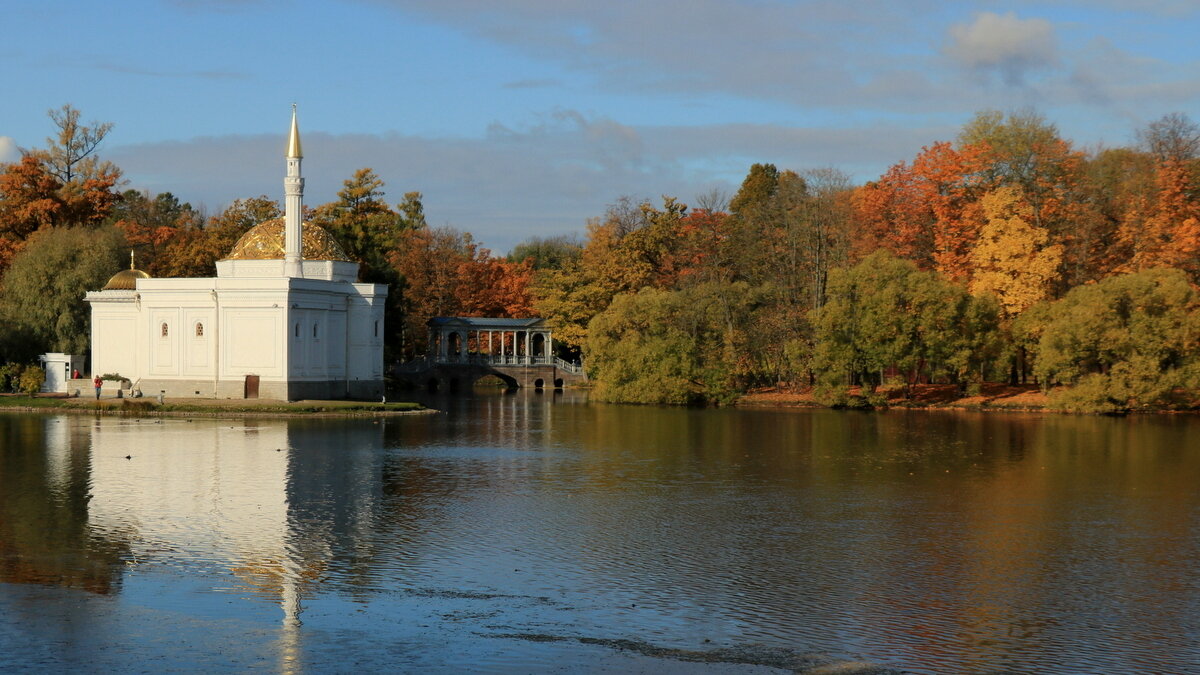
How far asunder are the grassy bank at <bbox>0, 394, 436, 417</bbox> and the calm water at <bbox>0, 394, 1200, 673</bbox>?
13128 millimetres

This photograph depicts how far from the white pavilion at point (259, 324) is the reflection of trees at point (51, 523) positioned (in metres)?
18.2

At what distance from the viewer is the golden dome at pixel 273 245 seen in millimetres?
61812

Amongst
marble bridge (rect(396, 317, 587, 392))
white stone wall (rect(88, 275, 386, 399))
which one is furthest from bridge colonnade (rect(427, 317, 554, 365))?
white stone wall (rect(88, 275, 386, 399))

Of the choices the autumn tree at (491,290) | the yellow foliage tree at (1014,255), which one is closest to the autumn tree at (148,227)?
the autumn tree at (491,290)

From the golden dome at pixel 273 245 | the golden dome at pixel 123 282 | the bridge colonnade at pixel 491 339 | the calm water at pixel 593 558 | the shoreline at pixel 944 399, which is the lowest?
the calm water at pixel 593 558

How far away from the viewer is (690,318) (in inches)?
2702

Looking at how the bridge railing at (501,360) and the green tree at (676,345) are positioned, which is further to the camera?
the bridge railing at (501,360)

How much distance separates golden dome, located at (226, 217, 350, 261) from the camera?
61812 millimetres

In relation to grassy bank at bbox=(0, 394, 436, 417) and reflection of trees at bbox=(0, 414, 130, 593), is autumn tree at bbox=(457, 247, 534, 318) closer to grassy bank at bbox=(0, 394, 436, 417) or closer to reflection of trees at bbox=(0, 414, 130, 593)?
grassy bank at bbox=(0, 394, 436, 417)

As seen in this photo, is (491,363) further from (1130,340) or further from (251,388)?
(1130,340)

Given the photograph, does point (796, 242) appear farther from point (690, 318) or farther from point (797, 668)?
point (797, 668)

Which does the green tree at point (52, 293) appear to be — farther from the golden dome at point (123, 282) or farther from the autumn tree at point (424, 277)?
the autumn tree at point (424, 277)

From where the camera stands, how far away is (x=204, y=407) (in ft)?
177

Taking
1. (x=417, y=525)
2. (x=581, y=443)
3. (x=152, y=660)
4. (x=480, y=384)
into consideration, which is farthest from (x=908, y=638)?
(x=480, y=384)
